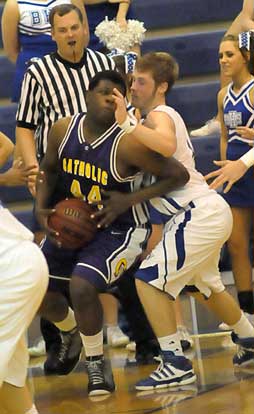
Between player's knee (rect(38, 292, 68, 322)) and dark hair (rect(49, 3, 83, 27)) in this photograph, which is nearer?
player's knee (rect(38, 292, 68, 322))

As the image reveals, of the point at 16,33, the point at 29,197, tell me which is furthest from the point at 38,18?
the point at 29,197

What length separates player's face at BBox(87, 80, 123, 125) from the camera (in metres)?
4.96

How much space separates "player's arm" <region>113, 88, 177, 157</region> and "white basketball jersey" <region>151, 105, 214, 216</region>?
93 millimetres

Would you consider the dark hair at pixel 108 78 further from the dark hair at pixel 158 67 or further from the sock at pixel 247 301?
the sock at pixel 247 301

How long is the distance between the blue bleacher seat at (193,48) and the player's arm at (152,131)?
2989 millimetres

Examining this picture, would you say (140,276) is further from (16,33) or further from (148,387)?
(16,33)

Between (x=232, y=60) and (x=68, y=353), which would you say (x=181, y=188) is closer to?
(x=68, y=353)

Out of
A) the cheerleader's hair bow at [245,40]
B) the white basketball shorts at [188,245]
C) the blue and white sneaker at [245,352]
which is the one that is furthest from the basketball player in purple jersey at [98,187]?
the cheerleader's hair bow at [245,40]

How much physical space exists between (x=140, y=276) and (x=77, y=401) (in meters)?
0.60

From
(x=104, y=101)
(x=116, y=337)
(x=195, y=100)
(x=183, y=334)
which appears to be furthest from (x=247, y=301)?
(x=195, y=100)

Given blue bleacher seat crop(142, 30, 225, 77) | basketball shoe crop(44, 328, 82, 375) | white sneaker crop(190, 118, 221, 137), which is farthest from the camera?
blue bleacher seat crop(142, 30, 225, 77)

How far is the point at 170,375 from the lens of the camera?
495 centimetres

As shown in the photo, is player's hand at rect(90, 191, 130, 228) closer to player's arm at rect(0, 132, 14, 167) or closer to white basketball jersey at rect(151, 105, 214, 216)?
white basketball jersey at rect(151, 105, 214, 216)

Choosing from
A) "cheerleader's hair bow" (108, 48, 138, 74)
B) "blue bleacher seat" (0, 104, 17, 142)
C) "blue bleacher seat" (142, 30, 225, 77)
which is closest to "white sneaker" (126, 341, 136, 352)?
"cheerleader's hair bow" (108, 48, 138, 74)
